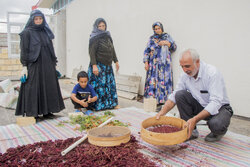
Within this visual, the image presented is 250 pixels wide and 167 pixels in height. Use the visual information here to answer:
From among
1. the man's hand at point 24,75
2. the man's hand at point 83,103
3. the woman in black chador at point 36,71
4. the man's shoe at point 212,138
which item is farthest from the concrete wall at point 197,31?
the man's hand at point 24,75

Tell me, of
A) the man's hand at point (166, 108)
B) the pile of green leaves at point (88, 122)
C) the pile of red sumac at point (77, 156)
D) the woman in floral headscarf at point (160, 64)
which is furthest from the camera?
the woman in floral headscarf at point (160, 64)

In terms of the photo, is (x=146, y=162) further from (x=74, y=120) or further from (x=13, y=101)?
(x=13, y=101)

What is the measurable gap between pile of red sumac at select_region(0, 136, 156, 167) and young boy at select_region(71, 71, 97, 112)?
1.39 meters

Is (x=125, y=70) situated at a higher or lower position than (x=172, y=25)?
lower

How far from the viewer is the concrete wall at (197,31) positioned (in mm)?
3545

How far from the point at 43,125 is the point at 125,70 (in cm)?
355

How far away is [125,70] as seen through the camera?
20.9 ft

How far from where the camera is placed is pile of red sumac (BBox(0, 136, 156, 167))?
1.90 meters

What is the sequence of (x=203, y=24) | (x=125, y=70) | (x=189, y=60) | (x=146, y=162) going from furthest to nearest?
1. (x=125, y=70)
2. (x=203, y=24)
3. (x=189, y=60)
4. (x=146, y=162)

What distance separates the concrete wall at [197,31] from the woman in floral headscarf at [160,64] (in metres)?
0.27

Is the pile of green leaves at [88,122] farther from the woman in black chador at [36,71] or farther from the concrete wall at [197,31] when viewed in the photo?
the concrete wall at [197,31]

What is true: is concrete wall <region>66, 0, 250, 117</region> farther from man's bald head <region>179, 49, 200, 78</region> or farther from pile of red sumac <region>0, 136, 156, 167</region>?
pile of red sumac <region>0, 136, 156, 167</region>

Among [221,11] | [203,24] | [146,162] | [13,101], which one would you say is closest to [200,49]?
[203,24]

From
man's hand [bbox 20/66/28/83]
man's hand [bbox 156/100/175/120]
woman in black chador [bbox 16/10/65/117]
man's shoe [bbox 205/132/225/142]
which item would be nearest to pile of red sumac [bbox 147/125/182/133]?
man's hand [bbox 156/100/175/120]
